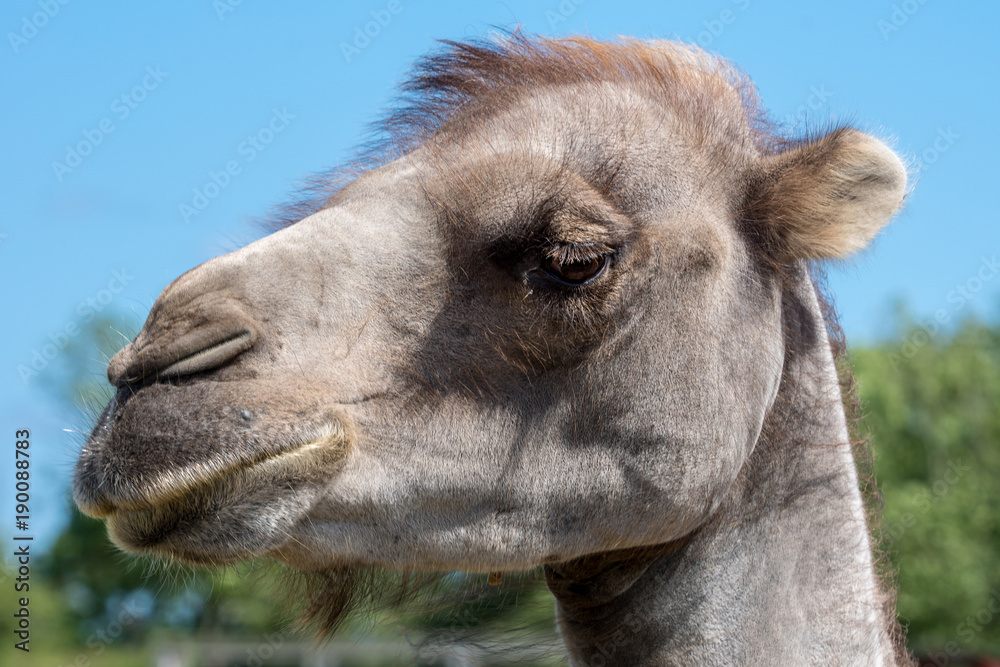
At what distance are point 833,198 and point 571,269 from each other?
1249mm

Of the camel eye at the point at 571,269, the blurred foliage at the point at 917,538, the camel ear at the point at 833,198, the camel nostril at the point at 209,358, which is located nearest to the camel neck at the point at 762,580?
the camel ear at the point at 833,198

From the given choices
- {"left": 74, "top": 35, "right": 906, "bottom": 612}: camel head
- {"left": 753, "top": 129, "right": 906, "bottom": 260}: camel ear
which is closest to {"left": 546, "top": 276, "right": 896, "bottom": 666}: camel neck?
{"left": 74, "top": 35, "right": 906, "bottom": 612}: camel head

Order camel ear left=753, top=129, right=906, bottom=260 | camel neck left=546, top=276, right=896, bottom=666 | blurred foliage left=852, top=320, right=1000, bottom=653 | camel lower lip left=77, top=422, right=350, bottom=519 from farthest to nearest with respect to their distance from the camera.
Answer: blurred foliage left=852, top=320, right=1000, bottom=653 < camel ear left=753, top=129, right=906, bottom=260 < camel neck left=546, top=276, right=896, bottom=666 < camel lower lip left=77, top=422, right=350, bottom=519

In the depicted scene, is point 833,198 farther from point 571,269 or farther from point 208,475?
point 208,475

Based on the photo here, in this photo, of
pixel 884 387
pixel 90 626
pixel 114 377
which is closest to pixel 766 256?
pixel 114 377

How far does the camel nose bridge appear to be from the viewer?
9.98ft

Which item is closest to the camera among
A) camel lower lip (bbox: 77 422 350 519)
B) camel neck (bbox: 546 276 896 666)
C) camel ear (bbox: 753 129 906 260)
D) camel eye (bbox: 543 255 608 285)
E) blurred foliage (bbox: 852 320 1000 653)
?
camel lower lip (bbox: 77 422 350 519)

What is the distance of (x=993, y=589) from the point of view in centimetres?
4284

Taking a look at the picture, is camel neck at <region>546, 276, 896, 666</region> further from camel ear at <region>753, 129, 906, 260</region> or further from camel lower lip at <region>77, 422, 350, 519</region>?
camel lower lip at <region>77, 422, 350, 519</region>

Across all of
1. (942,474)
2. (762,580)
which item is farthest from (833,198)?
(942,474)

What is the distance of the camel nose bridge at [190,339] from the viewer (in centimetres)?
304

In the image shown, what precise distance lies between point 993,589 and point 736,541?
1825 inches

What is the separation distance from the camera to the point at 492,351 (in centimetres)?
336

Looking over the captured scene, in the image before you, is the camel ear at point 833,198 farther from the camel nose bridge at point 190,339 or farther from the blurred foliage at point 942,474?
the blurred foliage at point 942,474
